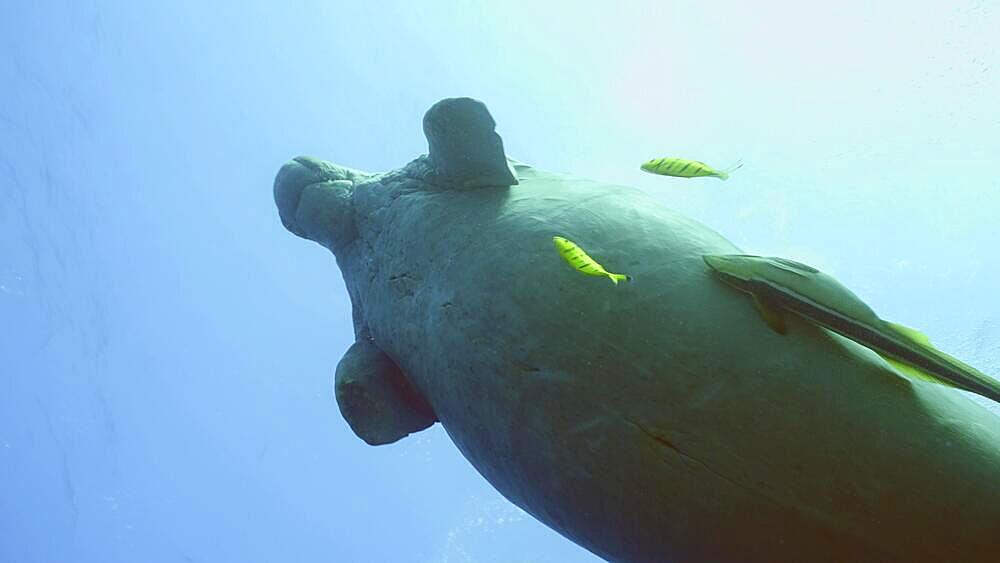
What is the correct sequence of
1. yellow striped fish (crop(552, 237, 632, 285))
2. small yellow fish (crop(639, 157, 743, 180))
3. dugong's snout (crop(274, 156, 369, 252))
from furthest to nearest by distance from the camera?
dugong's snout (crop(274, 156, 369, 252)) → small yellow fish (crop(639, 157, 743, 180)) → yellow striped fish (crop(552, 237, 632, 285))

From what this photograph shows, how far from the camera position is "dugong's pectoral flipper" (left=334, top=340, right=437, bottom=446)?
3588 millimetres

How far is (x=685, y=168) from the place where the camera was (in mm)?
3459

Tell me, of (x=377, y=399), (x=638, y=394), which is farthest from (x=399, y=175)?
(x=638, y=394)

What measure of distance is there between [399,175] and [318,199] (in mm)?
609

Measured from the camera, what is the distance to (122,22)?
34.7m

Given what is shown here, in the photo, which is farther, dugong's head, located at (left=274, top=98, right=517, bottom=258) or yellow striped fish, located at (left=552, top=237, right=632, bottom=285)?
dugong's head, located at (left=274, top=98, right=517, bottom=258)

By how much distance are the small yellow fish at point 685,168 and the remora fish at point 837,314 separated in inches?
39.9

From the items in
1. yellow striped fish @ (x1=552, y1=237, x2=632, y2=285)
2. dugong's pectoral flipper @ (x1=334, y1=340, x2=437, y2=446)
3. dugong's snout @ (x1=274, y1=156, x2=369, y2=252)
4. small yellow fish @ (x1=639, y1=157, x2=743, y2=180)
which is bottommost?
dugong's pectoral flipper @ (x1=334, y1=340, x2=437, y2=446)

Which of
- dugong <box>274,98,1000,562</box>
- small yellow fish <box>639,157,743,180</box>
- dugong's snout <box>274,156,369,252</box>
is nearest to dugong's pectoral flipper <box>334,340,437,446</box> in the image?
dugong <box>274,98,1000,562</box>

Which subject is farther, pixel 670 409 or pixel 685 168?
Result: pixel 685 168

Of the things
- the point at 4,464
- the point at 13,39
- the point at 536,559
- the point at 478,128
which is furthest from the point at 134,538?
the point at 478,128

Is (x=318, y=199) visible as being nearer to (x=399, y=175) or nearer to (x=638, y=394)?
(x=399, y=175)

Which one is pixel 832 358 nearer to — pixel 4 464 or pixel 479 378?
pixel 479 378

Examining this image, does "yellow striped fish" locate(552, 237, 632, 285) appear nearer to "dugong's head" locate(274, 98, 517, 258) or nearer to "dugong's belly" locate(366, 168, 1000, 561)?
"dugong's belly" locate(366, 168, 1000, 561)
